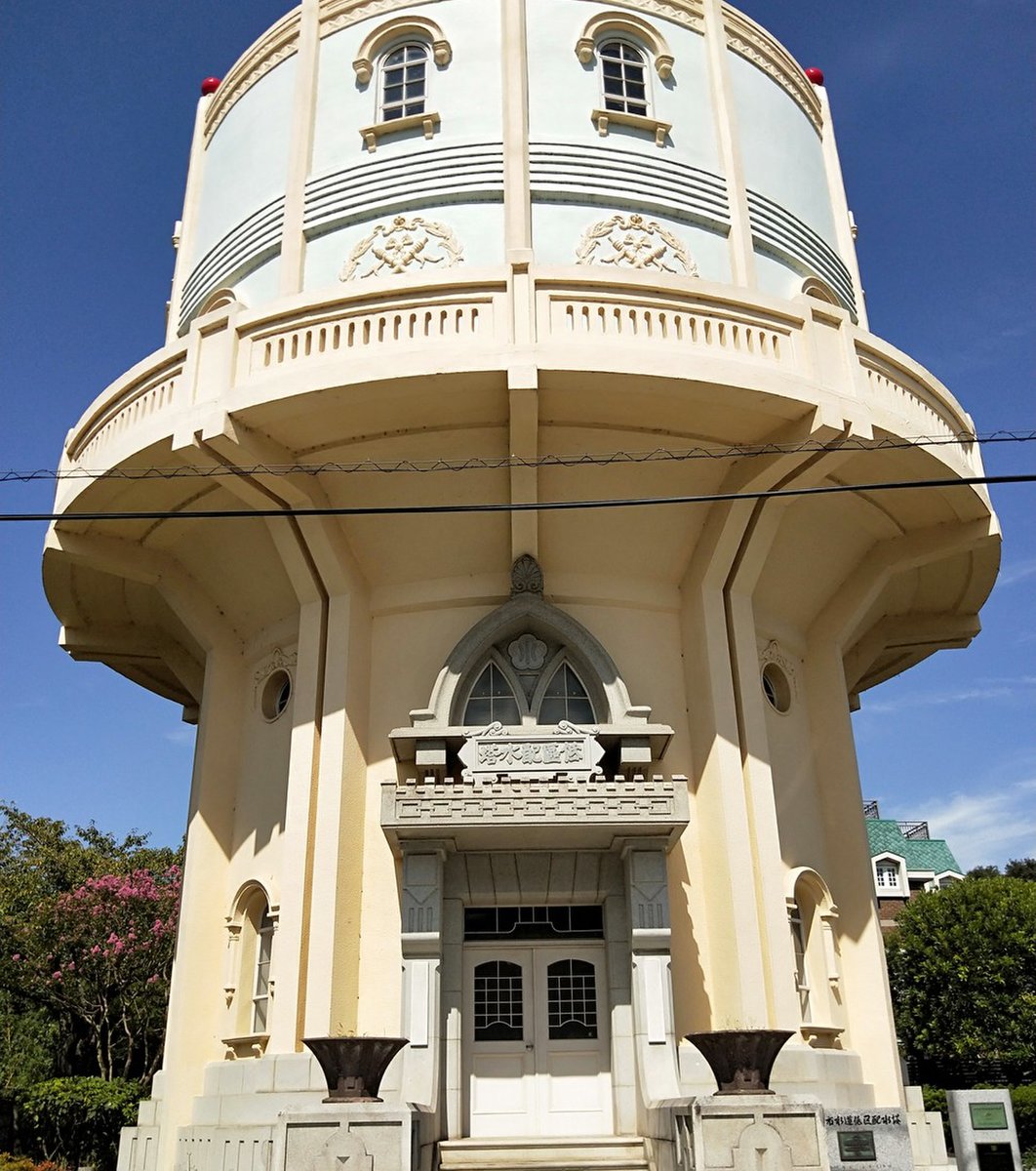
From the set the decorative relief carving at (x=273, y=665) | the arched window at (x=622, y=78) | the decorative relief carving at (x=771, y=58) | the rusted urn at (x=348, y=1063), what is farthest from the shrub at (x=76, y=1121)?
the decorative relief carving at (x=771, y=58)

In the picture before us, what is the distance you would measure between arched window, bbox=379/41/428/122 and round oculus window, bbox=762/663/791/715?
9405mm

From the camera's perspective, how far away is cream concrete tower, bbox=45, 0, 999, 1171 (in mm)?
13141

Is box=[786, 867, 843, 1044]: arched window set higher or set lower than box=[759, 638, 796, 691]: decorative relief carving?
lower

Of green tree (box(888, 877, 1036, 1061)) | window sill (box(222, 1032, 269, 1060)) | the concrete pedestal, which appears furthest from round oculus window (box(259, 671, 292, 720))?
green tree (box(888, 877, 1036, 1061))

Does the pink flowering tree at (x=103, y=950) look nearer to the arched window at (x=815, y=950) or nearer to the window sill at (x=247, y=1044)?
the window sill at (x=247, y=1044)

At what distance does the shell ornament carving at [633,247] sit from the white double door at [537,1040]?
28.7ft

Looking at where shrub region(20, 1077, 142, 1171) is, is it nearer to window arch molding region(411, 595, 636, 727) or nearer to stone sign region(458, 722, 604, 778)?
window arch molding region(411, 595, 636, 727)

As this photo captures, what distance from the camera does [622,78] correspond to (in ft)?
55.1

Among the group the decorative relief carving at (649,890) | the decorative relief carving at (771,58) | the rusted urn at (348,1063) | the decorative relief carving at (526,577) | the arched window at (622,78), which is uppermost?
the decorative relief carving at (771,58)

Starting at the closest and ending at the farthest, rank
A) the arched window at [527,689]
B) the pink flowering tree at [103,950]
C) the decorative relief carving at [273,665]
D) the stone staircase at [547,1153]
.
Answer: the stone staircase at [547,1153] → the arched window at [527,689] → the decorative relief carving at [273,665] → the pink flowering tree at [103,950]

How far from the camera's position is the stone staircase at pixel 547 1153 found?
12094 millimetres

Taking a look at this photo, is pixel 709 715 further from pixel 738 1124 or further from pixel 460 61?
pixel 460 61

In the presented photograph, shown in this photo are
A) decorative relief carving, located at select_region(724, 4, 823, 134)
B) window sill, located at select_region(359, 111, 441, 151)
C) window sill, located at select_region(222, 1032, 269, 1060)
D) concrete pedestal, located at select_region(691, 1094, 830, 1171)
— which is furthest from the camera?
decorative relief carving, located at select_region(724, 4, 823, 134)

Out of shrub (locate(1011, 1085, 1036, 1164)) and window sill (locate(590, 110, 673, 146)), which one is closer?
window sill (locate(590, 110, 673, 146))
